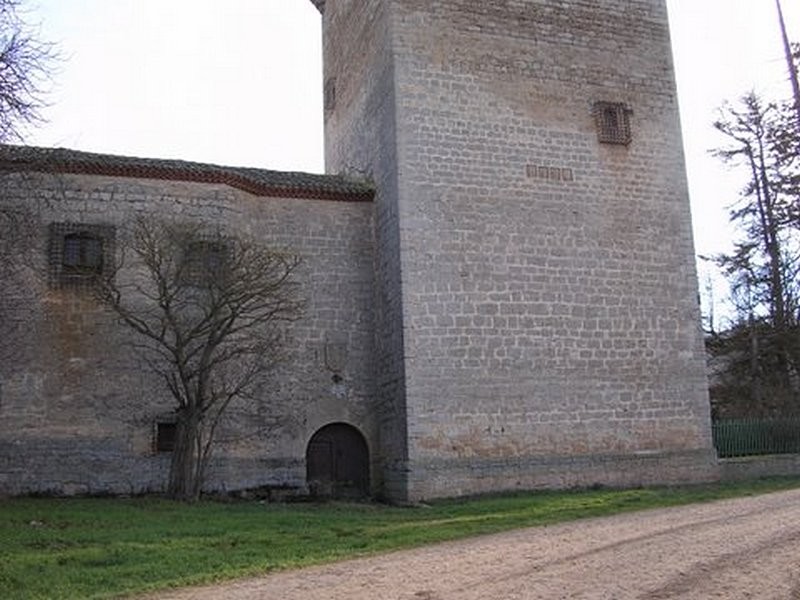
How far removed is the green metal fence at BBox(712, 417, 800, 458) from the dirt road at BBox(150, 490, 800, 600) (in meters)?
8.96

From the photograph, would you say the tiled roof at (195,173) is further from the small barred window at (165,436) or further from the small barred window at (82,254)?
the small barred window at (165,436)

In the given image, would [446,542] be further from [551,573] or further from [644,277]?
[644,277]

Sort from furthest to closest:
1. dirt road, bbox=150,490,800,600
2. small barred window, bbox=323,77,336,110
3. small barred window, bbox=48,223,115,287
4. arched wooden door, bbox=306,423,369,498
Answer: small barred window, bbox=323,77,336,110, arched wooden door, bbox=306,423,369,498, small barred window, bbox=48,223,115,287, dirt road, bbox=150,490,800,600

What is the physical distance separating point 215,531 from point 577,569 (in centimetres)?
496

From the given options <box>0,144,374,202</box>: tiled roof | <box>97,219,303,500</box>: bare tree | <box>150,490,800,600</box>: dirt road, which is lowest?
<box>150,490,800,600</box>: dirt road

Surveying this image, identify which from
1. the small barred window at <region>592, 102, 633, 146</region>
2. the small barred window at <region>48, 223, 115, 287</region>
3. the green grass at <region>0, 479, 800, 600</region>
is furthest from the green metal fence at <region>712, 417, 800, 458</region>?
the small barred window at <region>48, 223, 115, 287</region>

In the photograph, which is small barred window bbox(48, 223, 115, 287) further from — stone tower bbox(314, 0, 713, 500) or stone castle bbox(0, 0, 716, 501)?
stone tower bbox(314, 0, 713, 500)

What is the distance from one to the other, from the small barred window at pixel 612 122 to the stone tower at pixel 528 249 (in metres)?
0.03

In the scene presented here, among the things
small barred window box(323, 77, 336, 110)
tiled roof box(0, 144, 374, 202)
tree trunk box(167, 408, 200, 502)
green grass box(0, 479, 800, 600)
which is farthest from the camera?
small barred window box(323, 77, 336, 110)

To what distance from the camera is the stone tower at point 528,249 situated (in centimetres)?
1639

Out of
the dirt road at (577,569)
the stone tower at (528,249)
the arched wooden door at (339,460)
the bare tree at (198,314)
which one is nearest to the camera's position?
the dirt road at (577,569)

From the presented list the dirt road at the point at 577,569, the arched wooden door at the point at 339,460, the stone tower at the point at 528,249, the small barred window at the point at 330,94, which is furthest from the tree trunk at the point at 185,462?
the small barred window at the point at 330,94

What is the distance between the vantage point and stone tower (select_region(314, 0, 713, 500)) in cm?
1639

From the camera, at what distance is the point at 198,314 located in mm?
16109
